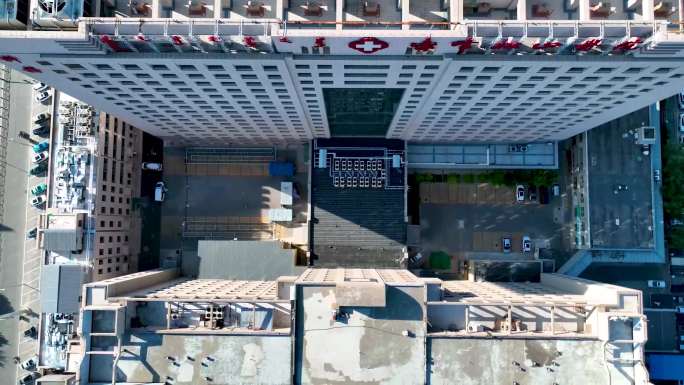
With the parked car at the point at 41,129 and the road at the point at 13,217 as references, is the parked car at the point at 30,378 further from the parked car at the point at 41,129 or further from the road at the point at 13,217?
the parked car at the point at 41,129

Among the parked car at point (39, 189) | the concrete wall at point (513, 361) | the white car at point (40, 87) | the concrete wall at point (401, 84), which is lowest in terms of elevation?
the concrete wall at point (513, 361)

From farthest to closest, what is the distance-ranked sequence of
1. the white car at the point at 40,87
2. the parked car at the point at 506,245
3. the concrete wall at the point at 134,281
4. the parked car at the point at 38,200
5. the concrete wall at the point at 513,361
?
the parked car at the point at 506,245, the white car at the point at 40,87, the parked car at the point at 38,200, the concrete wall at the point at 134,281, the concrete wall at the point at 513,361

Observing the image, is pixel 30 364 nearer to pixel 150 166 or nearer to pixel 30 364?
pixel 30 364

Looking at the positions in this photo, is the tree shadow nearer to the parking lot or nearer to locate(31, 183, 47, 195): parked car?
locate(31, 183, 47, 195): parked car

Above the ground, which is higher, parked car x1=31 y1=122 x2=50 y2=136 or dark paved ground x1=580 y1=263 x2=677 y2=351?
parked car x1=31 y1=122 x2=50 y2=136

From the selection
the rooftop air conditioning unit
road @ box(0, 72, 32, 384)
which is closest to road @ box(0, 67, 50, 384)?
road @ box(0, 72, 32, 384)

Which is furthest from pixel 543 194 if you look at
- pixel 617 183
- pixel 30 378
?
pixel 30 378

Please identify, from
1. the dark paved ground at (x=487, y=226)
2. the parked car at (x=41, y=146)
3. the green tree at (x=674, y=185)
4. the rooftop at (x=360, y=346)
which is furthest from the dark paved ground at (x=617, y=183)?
the parked car at (x=41, y=146)
